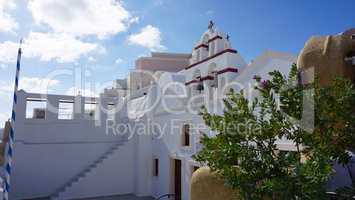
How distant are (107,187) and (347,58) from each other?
48.6 feet

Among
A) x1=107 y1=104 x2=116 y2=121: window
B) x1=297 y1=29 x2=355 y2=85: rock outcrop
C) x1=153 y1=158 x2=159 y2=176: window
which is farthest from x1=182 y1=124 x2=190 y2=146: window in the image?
x1=297 y1=29 x2=355 y2=85: rock outcrop

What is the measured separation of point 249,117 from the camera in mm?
4605

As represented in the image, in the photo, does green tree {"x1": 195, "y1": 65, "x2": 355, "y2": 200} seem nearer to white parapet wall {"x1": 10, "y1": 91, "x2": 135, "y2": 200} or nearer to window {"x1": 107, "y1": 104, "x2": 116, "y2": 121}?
white parapet wall {"x1": 10, "y1": 91, "x2": 135, "y2": 200}

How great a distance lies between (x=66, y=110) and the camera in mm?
17453

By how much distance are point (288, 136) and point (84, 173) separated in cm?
1430

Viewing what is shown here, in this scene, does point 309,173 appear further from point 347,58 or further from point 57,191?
point 57,191

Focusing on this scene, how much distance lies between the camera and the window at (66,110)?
17.2 metres

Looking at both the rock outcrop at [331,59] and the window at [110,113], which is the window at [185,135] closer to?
the window at [110,113]

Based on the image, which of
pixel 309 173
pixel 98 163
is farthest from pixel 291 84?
pixel 98 163

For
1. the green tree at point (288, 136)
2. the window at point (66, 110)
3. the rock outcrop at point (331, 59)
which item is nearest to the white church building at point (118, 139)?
the window at point (66, 110)

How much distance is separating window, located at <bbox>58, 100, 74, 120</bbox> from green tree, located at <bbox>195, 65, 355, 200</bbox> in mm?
14390

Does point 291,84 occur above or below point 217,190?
above

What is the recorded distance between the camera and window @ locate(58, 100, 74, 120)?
1722cm

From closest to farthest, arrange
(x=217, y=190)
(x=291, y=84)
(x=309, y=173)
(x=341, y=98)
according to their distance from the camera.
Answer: (x=309, y=173) → (x=341, y=98) → (x=291, y=84) → (x=217, y=190)
